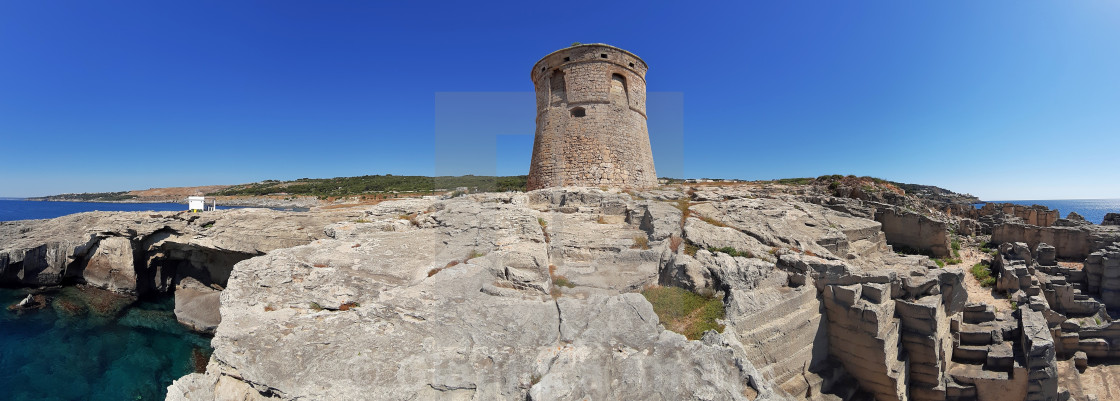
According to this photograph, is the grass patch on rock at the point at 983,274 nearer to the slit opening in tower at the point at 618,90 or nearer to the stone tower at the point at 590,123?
the stone tower at the point at 590,123

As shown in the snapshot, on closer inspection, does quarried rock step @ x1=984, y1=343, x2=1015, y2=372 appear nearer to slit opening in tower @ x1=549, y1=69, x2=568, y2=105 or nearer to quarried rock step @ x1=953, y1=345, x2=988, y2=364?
quarried rock step @ x1=953, y1=345, x2=988, y2=364

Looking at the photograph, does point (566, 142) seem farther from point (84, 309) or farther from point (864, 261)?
point (84, 309)

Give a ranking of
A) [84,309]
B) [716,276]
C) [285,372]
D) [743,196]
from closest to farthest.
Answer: [285,372]
[716,276]
[743,196]
[84,309]

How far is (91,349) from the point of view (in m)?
12.1

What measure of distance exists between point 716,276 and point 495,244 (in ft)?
14.3

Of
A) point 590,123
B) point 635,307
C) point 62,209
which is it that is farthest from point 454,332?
point 62,209

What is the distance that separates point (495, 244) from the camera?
7918 mm

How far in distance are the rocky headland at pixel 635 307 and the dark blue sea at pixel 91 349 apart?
181 centimetres

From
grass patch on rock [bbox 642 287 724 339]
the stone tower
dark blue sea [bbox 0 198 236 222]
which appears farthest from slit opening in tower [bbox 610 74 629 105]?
dark blue sea [bbox 0 198 236 222]

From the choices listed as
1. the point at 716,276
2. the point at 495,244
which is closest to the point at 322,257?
the point at 495,244

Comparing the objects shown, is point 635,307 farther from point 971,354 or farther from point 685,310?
point 971,354

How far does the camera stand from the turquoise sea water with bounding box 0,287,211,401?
1014cm

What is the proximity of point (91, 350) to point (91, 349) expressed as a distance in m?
0.10

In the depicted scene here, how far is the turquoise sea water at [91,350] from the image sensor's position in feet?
33.3
